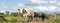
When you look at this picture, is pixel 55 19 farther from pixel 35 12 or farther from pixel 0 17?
pixel 0 17

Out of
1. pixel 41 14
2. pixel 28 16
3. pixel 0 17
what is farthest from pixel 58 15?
pixel 0 17

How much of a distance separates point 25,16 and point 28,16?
90 millimetres

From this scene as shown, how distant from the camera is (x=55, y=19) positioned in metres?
5.13

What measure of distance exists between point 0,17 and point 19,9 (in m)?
0.55

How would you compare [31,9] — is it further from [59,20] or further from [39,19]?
Result: [59,20]

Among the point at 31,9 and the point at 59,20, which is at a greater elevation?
the point at 31,9

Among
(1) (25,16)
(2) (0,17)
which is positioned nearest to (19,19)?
(1) (25,16)

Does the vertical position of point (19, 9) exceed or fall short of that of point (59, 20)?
it exceeds it

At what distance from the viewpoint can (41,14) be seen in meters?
5.18

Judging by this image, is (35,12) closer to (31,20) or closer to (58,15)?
(31,20)

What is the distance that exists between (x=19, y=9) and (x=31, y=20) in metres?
0.44

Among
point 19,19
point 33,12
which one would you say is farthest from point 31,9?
point 19,19

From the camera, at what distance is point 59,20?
5152 millimetres

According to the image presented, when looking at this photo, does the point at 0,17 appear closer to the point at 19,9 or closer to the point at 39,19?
the point at 19,9
